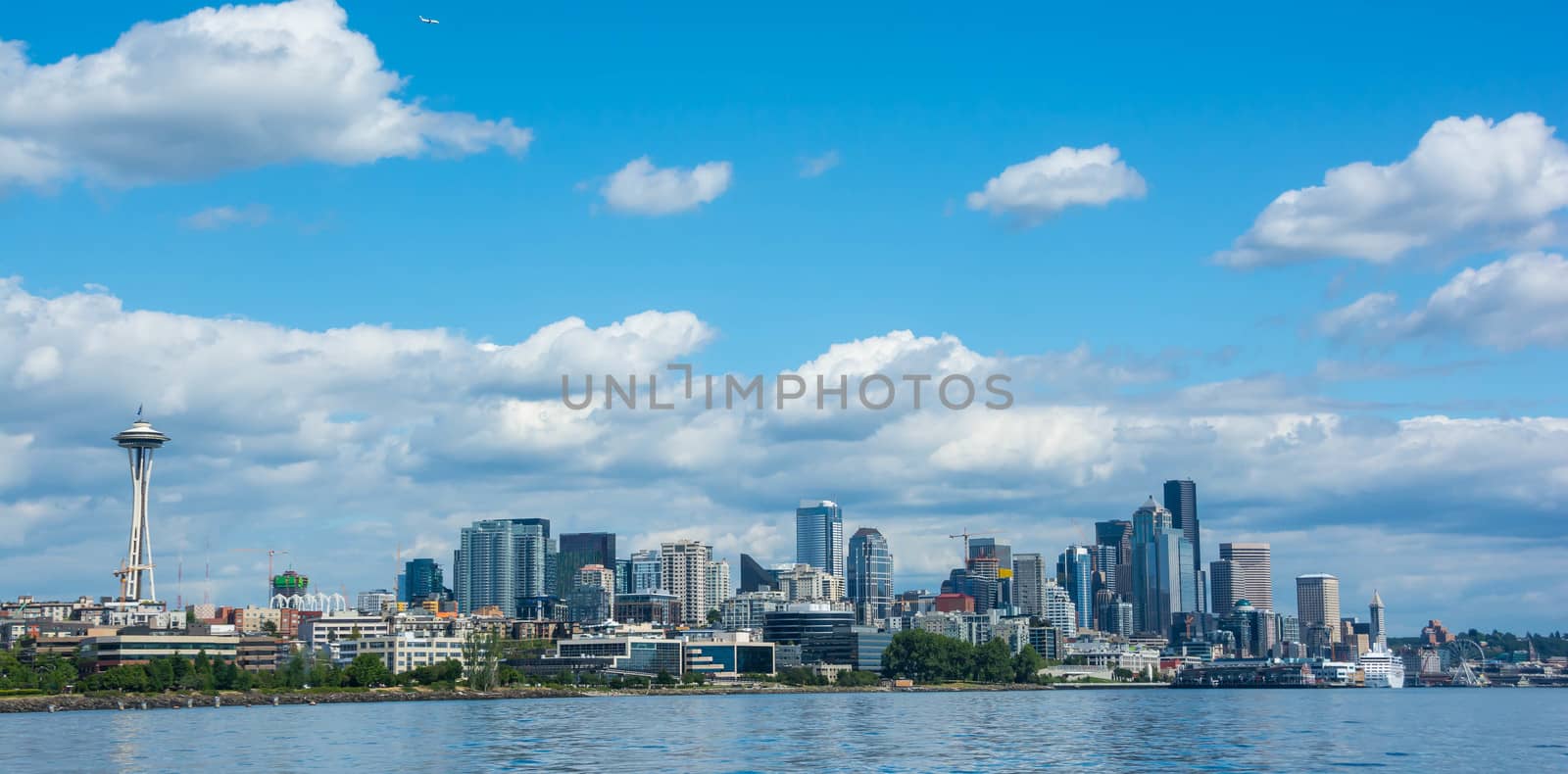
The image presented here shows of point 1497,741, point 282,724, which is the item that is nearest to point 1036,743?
point 1497,741

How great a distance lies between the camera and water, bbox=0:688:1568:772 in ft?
272

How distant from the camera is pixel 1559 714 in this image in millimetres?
168750

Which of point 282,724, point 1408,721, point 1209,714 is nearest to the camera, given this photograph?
point 282,724

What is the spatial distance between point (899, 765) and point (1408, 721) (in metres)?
81.4

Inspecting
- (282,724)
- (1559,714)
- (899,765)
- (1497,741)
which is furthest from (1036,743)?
(1559,714)

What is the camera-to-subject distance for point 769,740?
10350cm

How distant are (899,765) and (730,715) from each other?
226 feet

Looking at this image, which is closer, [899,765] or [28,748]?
[899,765]

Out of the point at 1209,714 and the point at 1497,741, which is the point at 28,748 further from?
the point at 1209,714

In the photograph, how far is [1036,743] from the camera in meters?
99.6

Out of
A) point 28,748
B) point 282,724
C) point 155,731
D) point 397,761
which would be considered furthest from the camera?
point 282,724

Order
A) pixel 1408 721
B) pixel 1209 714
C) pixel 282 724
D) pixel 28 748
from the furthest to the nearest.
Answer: pixel 1209 714
pixel 1408 721
pixel 282 724
pixel 28 748

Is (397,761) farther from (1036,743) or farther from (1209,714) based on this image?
(1209,714)

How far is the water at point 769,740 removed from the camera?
83.0 meters
